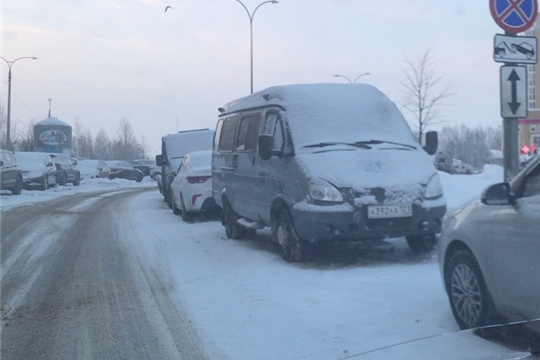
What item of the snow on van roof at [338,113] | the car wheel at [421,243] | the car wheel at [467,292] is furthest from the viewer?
the snow on van roof at [338,113]

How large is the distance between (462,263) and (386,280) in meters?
2.00

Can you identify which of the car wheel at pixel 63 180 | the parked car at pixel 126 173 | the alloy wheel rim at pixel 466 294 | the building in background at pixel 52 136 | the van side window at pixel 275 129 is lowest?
the alloy wheel rim at pixel 466 294

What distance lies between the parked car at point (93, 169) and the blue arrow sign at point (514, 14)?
40.7m

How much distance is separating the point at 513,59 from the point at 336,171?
234 centimetres

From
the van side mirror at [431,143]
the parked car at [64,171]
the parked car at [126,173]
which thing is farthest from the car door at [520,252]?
the parked car at [126,173]

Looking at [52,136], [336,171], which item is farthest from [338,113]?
[52,136]

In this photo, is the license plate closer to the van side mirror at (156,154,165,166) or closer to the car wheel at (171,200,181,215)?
the car wheel at (171,200,181,215)

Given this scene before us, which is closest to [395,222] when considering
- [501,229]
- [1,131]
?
[501,229]

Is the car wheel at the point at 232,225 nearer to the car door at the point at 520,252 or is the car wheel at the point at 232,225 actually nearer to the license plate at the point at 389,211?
the license plate at the point at 389,211

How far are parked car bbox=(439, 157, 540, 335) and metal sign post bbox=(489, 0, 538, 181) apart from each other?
108 inches

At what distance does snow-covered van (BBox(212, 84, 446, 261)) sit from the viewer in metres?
8.37

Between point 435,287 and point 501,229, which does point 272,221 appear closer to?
point 435,287

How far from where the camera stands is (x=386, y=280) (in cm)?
751

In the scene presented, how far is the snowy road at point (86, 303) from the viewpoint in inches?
223
